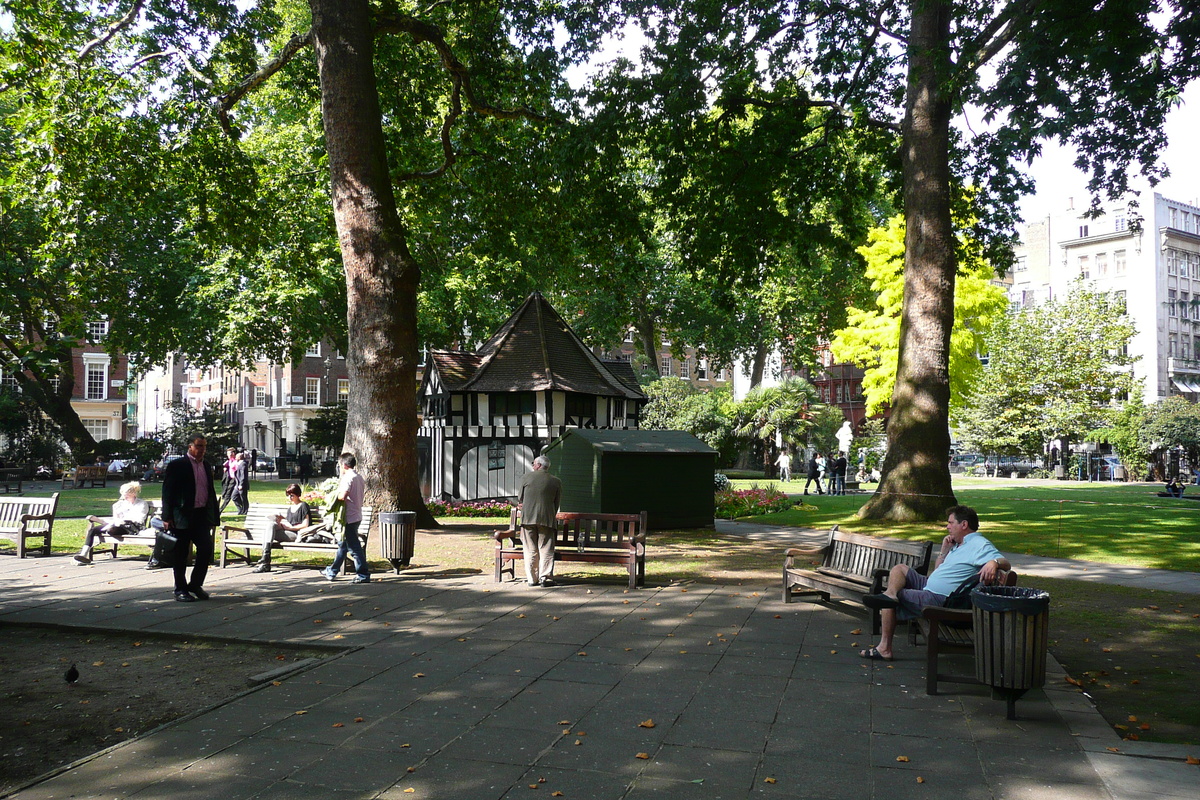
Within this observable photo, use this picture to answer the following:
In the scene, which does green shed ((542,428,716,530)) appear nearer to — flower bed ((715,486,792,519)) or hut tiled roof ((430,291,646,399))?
flower bed ((715,486,792,519))

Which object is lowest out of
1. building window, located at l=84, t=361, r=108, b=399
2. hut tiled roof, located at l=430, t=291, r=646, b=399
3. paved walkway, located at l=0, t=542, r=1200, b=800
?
paved walkway, located at l=0, t=542, r=1200, b=800

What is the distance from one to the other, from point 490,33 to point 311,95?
192 inches

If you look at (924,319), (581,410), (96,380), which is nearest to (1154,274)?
(581,410)

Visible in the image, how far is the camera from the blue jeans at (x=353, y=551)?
37.7ft

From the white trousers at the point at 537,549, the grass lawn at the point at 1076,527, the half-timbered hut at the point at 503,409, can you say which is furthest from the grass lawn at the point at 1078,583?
the half-timbered hut at the point at 503,409

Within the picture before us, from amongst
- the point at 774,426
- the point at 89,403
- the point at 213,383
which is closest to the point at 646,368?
the point at 774,426

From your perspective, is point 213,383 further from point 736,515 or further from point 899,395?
point 899,395

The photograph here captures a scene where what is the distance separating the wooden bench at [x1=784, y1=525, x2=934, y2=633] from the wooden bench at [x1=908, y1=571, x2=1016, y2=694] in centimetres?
96

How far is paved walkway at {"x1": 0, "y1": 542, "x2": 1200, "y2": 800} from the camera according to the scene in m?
4.74

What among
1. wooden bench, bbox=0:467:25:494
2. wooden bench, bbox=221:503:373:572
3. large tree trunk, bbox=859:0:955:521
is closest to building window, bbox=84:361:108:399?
wooden bench, bbox=0:467:25:494

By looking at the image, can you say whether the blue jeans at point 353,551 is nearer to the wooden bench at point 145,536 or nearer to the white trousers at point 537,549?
the white trousers at point 537,549

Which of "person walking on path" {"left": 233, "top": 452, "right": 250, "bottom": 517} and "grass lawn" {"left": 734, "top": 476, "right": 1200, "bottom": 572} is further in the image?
"person walking on path" {"left": 233, "top": 452, "right": 250, "bottom": 517}

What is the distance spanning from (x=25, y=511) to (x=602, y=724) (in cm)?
1231

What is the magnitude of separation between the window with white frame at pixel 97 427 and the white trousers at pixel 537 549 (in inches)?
2597
